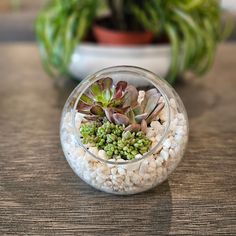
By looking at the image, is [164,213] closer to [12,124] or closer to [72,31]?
[12,124]

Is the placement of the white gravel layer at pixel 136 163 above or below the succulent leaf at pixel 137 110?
below

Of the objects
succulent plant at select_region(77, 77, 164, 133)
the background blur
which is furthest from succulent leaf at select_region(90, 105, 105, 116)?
the background blur

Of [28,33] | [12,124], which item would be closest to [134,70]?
[12,124]

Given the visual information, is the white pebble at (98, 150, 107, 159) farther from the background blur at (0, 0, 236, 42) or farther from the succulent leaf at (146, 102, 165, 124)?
the background blur at (0, 0, 236, 42)

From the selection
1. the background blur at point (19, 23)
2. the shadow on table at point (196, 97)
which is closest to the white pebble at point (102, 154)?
the shadow on table at point (196, 97)

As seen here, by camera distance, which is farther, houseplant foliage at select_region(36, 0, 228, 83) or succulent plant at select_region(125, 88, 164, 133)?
houseplant foliage at select_region(36, 0, 228, 83)

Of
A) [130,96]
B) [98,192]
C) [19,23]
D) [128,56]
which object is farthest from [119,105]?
[19,23]

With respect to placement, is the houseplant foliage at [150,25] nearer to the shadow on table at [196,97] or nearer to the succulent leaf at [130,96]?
the shadow on table at [196,97]
